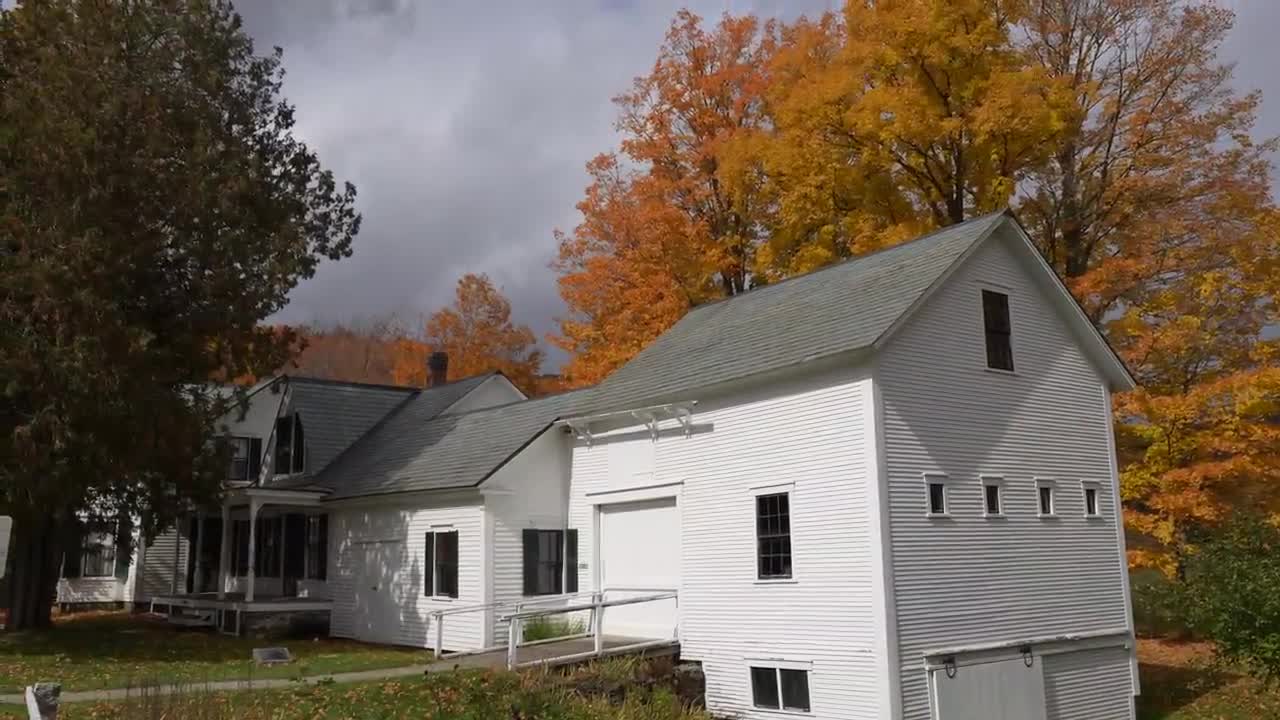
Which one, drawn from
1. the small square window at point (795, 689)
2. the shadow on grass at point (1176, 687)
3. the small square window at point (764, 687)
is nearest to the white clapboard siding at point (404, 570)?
the small square window at point (764, 687)

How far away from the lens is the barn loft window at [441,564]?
910 inches

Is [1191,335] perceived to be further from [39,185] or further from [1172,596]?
[39,185]

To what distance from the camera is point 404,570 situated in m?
24.5

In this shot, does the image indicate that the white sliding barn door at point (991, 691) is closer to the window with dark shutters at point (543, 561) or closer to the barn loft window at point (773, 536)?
the barn loft window at point (773, 536)

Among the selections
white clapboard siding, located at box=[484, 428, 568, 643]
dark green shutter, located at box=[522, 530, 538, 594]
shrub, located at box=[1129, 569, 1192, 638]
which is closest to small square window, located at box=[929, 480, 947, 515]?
shrub, located at box=[1129, 569, 1192, 638]

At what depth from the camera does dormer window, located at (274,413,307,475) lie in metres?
31.4

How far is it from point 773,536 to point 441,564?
28.0ft

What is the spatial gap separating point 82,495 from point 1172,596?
2156 cm

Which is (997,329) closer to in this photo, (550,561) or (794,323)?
(794,323)

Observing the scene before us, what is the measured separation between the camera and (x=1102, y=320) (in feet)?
83.0

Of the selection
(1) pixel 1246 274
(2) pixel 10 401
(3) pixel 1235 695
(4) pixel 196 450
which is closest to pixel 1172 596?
(3) pixel 1235 695

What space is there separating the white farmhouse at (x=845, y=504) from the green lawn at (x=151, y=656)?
6.53 feet

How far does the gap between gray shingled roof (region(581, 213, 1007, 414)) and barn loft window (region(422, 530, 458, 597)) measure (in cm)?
429

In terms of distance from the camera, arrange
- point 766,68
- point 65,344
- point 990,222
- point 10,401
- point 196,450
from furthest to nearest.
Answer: point 766,68, point 196,450, point 10,401, point 65,344, point 990,222
